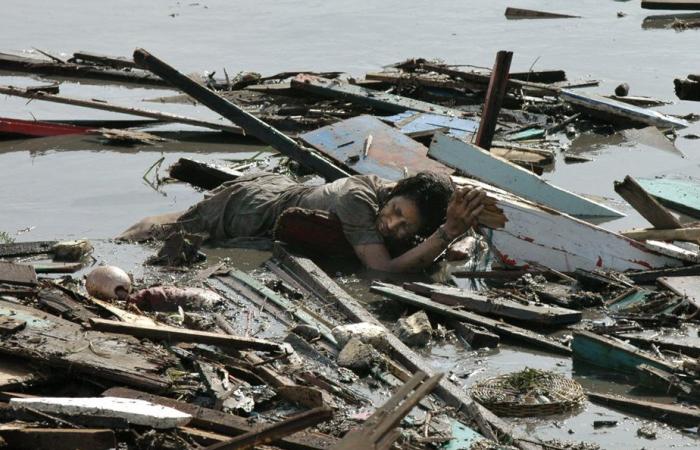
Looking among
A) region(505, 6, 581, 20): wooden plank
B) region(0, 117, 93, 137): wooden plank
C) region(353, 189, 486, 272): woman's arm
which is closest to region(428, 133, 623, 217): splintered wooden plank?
region(353, 189, 486, 272): woman's arm

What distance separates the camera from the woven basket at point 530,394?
24.3 feet

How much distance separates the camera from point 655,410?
7344 mm

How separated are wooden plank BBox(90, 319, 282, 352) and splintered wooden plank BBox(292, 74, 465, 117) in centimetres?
792

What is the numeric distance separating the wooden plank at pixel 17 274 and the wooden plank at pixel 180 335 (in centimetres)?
125

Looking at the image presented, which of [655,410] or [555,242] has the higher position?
[555,242]

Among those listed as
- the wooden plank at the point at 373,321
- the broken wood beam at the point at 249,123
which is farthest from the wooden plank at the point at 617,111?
the wooden plank at the point at 373,321

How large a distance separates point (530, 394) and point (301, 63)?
505 inches

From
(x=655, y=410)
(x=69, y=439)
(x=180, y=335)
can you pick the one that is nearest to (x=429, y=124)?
(x=180, y=335)

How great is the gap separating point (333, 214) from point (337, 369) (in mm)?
2588

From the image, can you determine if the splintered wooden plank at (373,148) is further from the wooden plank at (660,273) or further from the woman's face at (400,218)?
the wooden plank at (660,273)

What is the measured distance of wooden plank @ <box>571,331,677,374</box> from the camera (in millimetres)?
7922

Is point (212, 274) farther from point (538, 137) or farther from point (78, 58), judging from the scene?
point (78, 58)

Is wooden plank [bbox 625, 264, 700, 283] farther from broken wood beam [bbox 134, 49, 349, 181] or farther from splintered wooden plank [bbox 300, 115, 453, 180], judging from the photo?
broken wood beam [bbox 134, 49, 349, 181]

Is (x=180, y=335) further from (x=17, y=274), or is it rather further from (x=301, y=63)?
(x=301, y=63)
